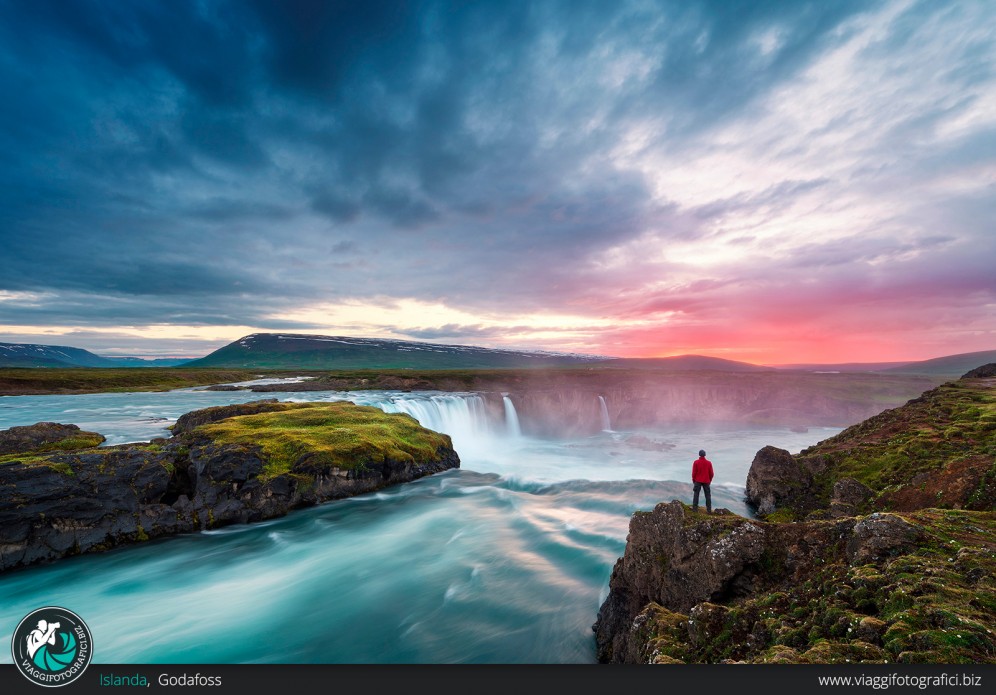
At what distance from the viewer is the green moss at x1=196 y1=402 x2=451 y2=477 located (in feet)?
68.8

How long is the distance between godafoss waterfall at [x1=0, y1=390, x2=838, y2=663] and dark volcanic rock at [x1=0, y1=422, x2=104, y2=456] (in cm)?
924

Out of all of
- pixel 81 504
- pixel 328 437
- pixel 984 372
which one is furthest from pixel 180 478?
pixel 984 372

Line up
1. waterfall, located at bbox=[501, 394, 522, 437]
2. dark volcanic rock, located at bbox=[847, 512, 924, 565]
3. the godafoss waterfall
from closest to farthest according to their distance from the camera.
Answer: dark volcanic rock, located at bbox=[847, 512, 924, 565] < the godafoss waterfall < waterfall, located at bbox=[501, 394, 522, 437]

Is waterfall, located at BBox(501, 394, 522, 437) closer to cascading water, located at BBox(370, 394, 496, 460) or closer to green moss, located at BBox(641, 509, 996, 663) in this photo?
cascading water, located at BBox(370, 394, 496, 460)

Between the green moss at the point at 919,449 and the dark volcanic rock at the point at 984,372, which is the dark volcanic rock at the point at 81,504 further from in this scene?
the dark volcanic rock at the point at 984,372

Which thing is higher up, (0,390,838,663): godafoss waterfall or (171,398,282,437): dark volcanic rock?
(171,398,282,437): dark volcanic rock

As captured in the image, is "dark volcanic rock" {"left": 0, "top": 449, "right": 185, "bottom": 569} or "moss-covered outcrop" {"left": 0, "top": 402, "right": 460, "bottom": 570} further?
"moss-covered outcrop" {"left": 0, "top": 402, "right": 460, "bottom": 570}

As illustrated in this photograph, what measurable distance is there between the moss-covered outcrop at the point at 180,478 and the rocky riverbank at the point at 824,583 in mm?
16131

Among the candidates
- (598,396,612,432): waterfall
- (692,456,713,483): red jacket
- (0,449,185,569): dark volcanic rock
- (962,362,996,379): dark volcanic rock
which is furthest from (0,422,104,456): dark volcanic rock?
(598,396,612,432): waterfall

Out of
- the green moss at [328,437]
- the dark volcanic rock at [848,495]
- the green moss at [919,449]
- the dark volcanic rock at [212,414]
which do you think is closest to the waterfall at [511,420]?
the green moss at [328,437]

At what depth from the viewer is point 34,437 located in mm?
20906

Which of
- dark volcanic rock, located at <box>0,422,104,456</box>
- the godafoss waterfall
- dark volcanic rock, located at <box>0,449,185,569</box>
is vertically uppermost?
dark volcanic rock, located at <box>0,422,104,456</box>

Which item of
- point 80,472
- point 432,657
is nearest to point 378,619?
point 432,657

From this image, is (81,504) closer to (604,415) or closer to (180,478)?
(180,478)
